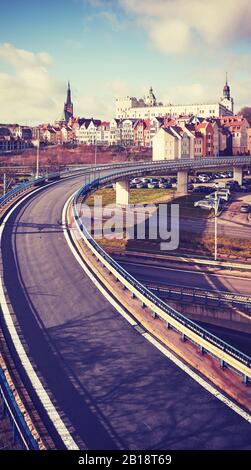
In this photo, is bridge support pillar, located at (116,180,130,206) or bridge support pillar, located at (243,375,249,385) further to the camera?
bridge support pillar, located at (116,180,130,206)

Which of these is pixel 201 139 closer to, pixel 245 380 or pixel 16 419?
pixel 245 380

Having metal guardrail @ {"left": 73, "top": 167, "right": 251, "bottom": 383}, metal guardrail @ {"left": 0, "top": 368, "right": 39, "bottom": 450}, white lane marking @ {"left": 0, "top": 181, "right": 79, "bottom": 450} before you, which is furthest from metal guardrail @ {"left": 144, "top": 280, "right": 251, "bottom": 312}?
metal guardrail @ {"left": 0, "top": 368, "right": 39, "bottom": 450}

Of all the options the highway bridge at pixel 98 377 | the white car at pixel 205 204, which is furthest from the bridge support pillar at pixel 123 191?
the highway bridge at pixel 98 377

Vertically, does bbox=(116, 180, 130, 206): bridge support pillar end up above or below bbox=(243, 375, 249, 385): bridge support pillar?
above

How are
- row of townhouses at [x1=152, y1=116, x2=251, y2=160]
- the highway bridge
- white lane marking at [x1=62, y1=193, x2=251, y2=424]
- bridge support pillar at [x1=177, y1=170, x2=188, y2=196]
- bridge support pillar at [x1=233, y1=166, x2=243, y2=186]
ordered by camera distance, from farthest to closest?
1. row of townhouses at [x1=152, y1=116, x2=251, y2=160]
2. bridge support pillar at [x1=233, y1=166, x2=243, y2=186]
3. bridge support pillar at [x1=177, y1=170, x2=188, y2=196]
4. white lane marking at [x1=62, y1=193, x2=251, y2=424]
5. the highway bridge

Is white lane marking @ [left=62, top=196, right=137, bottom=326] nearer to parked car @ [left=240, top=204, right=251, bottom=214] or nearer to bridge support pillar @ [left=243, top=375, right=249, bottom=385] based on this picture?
bridge support pillar @ [left=243, top=375, right=249, bottom=385]

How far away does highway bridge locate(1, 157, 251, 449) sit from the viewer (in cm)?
1584

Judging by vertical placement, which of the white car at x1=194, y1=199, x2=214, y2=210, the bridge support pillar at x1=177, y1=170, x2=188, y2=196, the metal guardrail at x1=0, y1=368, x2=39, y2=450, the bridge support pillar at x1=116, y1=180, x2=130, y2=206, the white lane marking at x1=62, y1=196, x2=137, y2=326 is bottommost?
the metal guardrail at x1=0, y1=368, x2=39, y2=450

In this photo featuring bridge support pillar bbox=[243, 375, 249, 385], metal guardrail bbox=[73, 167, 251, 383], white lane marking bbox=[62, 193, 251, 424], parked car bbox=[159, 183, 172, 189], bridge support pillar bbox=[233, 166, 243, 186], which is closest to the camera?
white lane marking bbox=[62, 193, 251, 424]

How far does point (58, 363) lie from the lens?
798 inches

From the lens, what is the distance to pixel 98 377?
19.2 metres

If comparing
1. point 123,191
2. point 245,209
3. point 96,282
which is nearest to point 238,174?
point 245,209

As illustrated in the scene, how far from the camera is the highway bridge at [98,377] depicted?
15844mm

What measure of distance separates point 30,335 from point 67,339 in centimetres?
191
